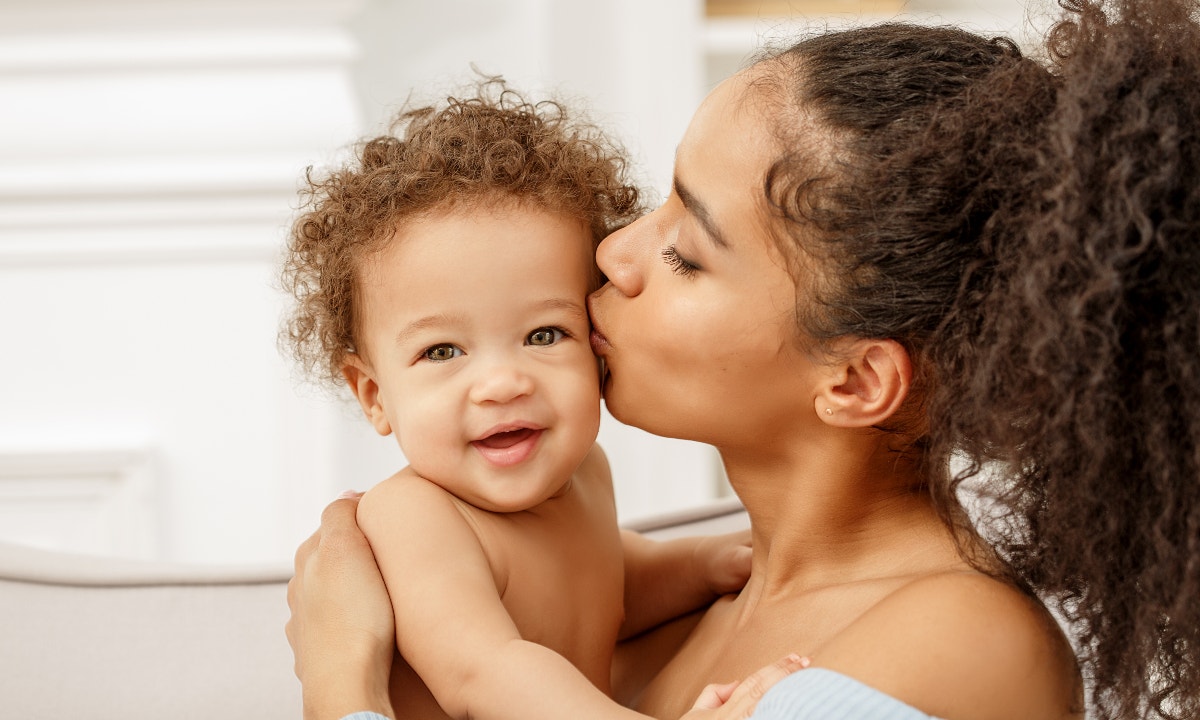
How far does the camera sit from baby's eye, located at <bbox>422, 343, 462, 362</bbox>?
1288mm

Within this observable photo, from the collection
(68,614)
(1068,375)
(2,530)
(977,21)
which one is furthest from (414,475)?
(977,21)

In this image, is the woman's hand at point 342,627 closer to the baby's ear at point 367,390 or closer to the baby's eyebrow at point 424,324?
the baby's ear at point 367,390

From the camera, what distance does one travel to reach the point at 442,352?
4.24ft

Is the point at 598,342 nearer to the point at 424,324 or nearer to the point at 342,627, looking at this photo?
the point at 424,324

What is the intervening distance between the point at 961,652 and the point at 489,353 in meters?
0.51

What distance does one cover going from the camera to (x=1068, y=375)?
976mm

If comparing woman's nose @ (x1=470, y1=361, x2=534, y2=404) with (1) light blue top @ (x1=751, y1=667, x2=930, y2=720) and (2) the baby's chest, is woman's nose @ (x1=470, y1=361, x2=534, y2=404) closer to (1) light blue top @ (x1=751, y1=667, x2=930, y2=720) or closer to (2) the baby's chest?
(2) the baby's chest

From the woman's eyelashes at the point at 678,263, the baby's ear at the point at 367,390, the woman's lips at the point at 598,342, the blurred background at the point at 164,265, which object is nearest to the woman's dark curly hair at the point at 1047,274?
the woman's eyelashes at the point at 678,263

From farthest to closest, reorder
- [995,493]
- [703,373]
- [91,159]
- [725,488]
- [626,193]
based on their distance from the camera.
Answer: [725,488], [91,159], [626,193], [703,373], [995,493]

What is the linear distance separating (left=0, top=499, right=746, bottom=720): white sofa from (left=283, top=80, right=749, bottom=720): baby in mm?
293

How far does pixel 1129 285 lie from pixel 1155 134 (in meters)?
0.12

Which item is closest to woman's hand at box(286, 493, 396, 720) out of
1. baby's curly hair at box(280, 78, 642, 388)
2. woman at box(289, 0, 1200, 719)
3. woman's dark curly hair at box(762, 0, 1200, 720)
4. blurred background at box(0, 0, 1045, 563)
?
woman at box(289, 0, 1200, 719)

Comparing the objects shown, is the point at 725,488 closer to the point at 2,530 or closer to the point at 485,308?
the point at 2,530

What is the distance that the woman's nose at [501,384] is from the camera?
124 cm
